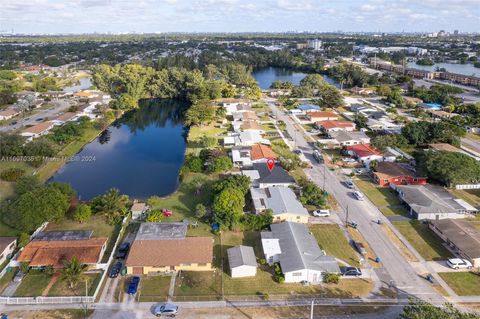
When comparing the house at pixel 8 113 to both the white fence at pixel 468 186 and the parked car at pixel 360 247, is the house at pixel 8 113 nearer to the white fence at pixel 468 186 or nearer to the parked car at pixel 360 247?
the parked car at pixel 360 247

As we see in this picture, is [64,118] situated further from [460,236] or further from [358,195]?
[460,236]

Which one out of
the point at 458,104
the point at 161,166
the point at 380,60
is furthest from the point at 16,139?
the point at 380,60

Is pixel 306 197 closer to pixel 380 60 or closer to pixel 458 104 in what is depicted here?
pixel 458 104

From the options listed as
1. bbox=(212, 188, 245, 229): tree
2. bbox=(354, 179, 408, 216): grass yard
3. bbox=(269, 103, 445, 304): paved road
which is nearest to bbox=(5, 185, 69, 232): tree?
bbox=(212, 188, 245, 229): tree

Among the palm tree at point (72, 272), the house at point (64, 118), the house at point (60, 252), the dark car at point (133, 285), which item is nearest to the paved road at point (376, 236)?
the dark car at point (133, 285)

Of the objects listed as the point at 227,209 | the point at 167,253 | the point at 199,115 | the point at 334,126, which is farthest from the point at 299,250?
the point at 199,115

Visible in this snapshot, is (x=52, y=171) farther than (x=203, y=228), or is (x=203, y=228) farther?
(x=52, y=171)
